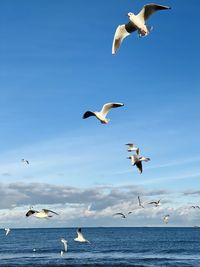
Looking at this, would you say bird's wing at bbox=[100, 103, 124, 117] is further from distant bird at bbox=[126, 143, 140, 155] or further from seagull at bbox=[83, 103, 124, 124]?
distant bird at bbox=[126, 143, 140, 155]

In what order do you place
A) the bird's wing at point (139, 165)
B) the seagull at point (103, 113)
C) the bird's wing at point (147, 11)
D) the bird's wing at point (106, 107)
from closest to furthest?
the bird's wing at point (147, 11) → the seagull at point (103, 113) → the bird's wing at point (106, 107) → the bird's wing at point (139, 165)

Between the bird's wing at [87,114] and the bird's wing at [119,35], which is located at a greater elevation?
the bird's wing at [119,35]

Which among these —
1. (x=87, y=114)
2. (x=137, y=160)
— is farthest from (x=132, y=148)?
(x=87, y=114)

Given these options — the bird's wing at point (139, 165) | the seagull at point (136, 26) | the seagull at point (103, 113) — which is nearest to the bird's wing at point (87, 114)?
the seagull at point (103, 113)

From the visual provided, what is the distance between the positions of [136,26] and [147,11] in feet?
2.46

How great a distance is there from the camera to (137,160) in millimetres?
25703

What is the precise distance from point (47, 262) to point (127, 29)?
61956 mm

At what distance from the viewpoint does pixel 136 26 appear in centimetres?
1786

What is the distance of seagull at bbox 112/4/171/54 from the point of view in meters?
17.0

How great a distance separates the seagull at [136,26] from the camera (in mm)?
17031

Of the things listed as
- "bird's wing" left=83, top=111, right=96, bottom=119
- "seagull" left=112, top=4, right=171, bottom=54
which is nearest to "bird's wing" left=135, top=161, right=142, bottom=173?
"bird's wing" left=83, top=111, right=96, bottom=119

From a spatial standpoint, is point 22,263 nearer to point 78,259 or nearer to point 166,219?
point 78,259

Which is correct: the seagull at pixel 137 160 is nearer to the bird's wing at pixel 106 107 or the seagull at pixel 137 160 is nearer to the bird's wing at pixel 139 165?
the bird's wing at pixel 139 165

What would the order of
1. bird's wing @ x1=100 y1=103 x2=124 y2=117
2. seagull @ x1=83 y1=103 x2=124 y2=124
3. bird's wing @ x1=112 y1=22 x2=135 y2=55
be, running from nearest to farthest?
bird's wing @ x1=112 y1=22 x2=135 y2=55, seagull @ x1=83 y1=103 x2=124 y2=124, bird's wing @ x1=100 y1=103 x2=124 y2=117
